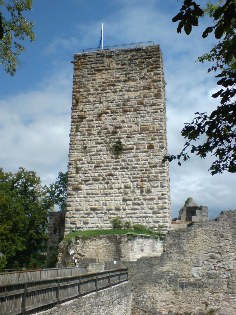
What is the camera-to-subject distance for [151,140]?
14.9 m

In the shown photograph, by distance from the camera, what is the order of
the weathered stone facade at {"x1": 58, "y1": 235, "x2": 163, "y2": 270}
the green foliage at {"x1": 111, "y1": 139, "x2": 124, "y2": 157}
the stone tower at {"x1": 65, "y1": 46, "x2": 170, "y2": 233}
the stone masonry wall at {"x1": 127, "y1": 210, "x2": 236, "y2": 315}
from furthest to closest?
1. the green foliage at {"x1": 111, "y1": 139, "x2": 124, "y2": 157}
2. the stone tower at {"x1": 65, "y1": 46, "x2": 170, "y2": 233}
3. the weathered stone facade at {"x1": 58, "y1": 235, "x2": 163, "y2": 270}
4. the stone masonry wall at {"x1": 127, "y1": 210, "x2": 236, "y2": 315}

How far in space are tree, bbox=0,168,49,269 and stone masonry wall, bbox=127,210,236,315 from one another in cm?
1630

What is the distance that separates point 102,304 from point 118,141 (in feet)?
22.7

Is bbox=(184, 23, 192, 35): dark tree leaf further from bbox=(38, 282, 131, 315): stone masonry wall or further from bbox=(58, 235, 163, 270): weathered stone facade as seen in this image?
bbox=(58, 235, 163, 270): weathered stone facade

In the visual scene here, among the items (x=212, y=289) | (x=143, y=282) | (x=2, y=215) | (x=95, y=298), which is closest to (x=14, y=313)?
(x=95, y=298)

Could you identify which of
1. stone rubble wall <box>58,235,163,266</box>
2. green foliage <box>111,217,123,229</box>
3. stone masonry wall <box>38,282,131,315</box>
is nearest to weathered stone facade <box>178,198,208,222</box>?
green foliage <box>111,217,123,229</box>

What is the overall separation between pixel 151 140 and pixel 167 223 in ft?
10.2

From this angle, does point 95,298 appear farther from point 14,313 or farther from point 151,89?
point 151,89

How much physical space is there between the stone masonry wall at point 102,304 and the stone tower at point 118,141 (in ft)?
10.1

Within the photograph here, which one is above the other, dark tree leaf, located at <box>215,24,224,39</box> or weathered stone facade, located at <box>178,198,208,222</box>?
weathered stone facade, located at <box>178,198,208,222</box>

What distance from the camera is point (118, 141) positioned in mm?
15148

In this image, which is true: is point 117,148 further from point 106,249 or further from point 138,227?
point 106,249

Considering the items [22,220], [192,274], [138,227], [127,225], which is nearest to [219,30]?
[192,274]

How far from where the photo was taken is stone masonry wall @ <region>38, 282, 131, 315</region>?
24.5 ft
